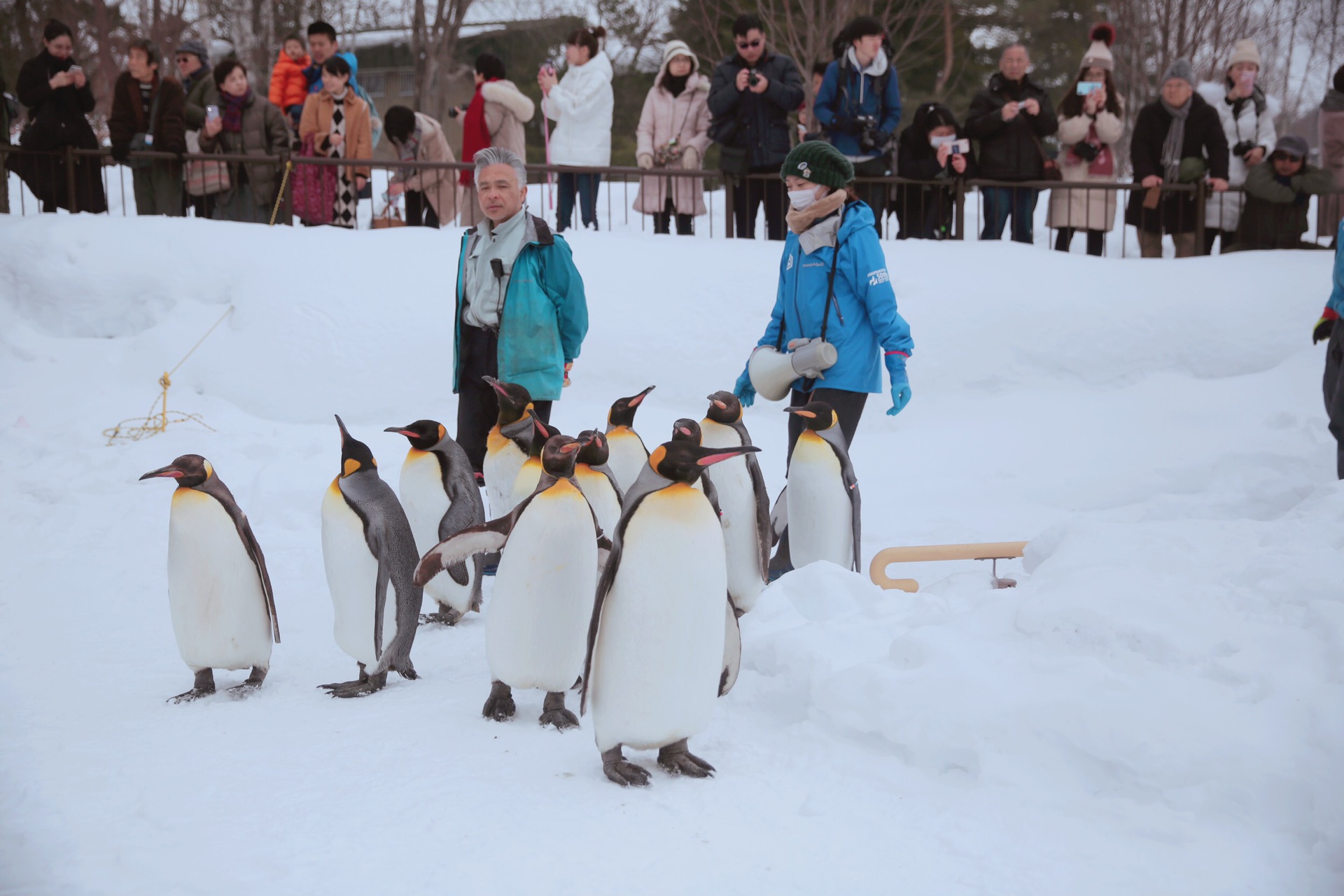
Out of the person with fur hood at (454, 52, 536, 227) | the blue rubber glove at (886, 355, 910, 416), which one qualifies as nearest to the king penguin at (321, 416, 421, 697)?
the blue rubber glove at (886, 355, 910, 416)

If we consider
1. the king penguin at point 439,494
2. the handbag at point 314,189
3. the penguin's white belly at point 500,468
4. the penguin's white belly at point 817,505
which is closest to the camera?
the king penguin at point 439,494

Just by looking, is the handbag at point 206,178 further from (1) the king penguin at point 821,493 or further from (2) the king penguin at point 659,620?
(2) the king penguin at point 659,620

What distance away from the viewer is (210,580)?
11.4 feet

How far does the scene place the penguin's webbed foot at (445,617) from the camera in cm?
443

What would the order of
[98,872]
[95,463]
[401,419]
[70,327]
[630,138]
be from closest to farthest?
1. [98,872]
2. [95,463]
3. [401,419]
4. [70,327]
5. [630,138]

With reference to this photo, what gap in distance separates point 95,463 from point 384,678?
11.4ft

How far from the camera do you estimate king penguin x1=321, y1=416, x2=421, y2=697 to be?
3.53m

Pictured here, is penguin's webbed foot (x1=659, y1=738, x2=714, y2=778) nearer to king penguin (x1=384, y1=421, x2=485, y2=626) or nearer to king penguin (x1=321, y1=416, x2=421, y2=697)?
king penguin (x1=321, y1=416, x2=421, y2=697)

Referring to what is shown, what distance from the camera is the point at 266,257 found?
8195 millimetres

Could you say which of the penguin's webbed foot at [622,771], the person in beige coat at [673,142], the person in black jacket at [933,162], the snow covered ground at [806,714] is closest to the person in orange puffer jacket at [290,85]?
the person in beige coat at [673,142]

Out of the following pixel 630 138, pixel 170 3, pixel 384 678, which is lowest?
pixel 384 678

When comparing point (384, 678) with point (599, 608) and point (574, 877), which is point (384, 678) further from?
point (574, 877)

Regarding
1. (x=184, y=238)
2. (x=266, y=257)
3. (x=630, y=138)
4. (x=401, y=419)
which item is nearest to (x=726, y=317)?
(x=401, y=419)

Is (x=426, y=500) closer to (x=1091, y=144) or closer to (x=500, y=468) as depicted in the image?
(x=500, y=468)
